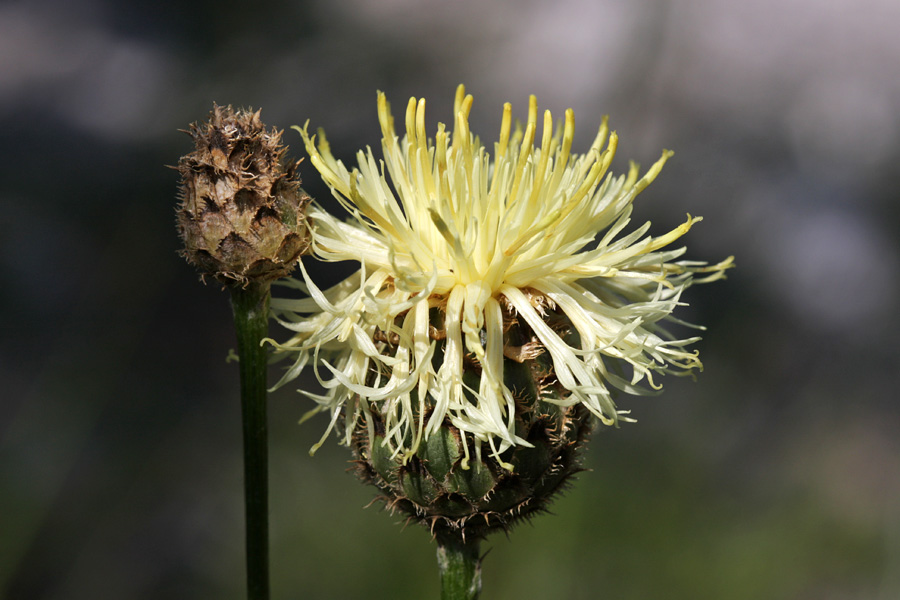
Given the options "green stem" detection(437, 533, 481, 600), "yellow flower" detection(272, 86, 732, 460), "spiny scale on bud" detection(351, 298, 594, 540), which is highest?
"yellow flower" detection(272, 86, 732, 460)

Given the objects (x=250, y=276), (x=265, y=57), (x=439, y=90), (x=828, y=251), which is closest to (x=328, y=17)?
(x=265, y=57)

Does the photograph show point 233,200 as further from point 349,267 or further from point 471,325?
point 349,267

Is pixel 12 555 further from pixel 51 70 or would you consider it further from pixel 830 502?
pixel 830 502

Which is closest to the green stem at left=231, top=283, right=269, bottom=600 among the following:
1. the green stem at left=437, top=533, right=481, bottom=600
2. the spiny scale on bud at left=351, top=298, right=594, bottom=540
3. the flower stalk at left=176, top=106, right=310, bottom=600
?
the flower stalk at left=176, top=106, right=310, bottom=600

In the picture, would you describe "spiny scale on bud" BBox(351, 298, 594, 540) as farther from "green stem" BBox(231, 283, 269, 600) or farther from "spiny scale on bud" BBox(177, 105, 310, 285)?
"spiny scale on bud" BBox(177, 105, 310, 285)

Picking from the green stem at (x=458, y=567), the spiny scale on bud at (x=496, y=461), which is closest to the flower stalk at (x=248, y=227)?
the spiny scale on bud at (x=496, y=461)

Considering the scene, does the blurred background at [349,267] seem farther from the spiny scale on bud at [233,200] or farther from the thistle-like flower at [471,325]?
the spiny scale on bud at [233,200]

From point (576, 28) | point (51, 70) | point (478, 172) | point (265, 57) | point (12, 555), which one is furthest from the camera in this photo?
point (576, 28)

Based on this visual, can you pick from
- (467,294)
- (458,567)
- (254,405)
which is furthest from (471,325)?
(458,567)
